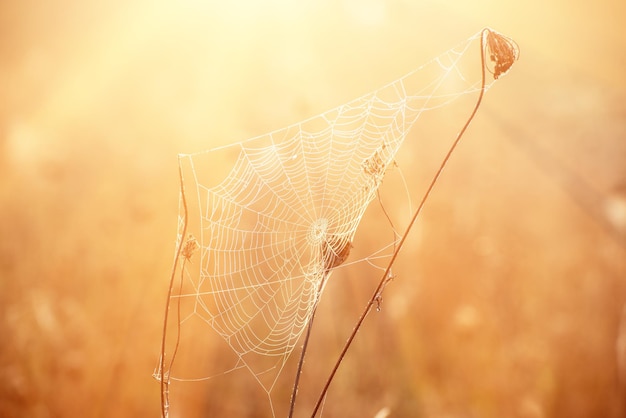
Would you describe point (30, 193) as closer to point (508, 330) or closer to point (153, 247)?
point (153, 247)

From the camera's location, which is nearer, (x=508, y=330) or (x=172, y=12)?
(x=508, y=330)

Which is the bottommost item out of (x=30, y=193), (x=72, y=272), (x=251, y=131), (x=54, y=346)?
(x=54, y=346)

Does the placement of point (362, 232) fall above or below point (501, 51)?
below

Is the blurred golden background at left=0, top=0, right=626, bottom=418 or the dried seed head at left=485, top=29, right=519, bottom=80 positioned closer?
the dried seed head at left=485, top=29, right=519, bottom=80

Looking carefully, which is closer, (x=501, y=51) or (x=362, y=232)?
(x=501, y=51)

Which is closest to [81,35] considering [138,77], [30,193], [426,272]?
[138,77]

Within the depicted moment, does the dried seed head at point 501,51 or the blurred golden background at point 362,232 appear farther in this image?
the blurred golden background at point 362,232

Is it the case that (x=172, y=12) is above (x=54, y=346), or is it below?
above
